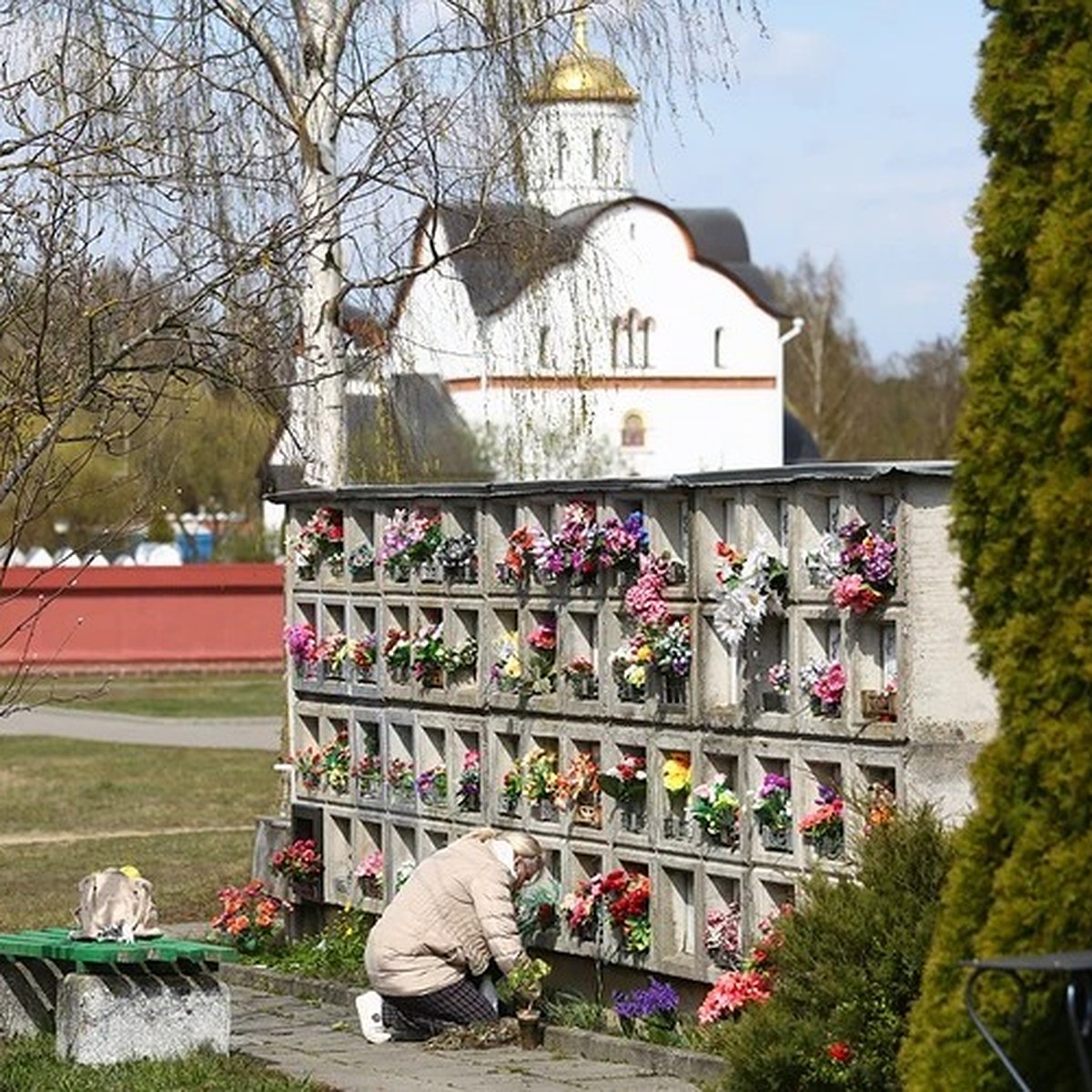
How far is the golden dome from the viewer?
15953 mm

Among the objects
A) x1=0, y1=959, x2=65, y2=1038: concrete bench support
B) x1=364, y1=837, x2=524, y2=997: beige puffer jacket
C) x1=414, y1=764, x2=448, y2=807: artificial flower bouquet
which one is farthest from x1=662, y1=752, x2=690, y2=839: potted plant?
x1=0, y1=959, x2=65, y2=1038: concrete bench support

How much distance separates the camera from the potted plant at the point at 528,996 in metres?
11.4

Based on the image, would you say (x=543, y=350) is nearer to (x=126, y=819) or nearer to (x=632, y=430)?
(x=126, y=819)

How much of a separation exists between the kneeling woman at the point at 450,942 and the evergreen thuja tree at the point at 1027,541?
509 cm

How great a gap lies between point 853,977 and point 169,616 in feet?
139

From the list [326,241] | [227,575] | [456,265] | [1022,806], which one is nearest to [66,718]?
[227,575]

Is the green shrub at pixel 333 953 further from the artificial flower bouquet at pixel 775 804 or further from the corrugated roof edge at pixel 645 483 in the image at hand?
the artificial flower bouquet at pixel 775 804

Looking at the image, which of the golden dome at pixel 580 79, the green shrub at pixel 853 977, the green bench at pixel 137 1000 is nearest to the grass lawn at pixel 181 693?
the golden dome at pixel 580 79

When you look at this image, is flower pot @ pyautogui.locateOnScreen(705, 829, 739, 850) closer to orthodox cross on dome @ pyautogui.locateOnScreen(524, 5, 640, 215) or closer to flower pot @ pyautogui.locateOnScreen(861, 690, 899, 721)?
flower pot @ pyautogui.locateOnScreen(861, 690, 899, 721)

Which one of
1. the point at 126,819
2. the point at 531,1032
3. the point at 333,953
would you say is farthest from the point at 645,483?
the point at 126,819

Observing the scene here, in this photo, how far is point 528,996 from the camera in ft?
37.7

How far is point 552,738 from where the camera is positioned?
1241cm

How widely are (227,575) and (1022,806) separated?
44298 mm

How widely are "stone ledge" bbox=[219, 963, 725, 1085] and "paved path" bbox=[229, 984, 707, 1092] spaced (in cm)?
4
